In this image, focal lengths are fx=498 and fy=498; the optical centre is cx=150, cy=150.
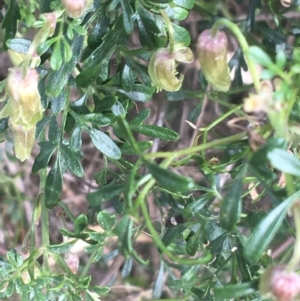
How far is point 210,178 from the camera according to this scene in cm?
53

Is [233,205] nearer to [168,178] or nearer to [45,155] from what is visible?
[168,178]

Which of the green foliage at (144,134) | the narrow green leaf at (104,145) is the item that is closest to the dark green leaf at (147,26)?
the green foliage at (144,134)

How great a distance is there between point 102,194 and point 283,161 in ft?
0.43

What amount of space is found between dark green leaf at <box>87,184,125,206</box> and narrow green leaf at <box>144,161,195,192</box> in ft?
0.14

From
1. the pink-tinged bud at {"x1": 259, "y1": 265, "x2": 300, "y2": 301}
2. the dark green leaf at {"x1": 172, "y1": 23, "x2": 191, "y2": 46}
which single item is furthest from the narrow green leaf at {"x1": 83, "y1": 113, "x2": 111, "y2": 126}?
the pink-tinged bud at {"x1": 259, "y1": 265, "x2": 300, "y2": 301}

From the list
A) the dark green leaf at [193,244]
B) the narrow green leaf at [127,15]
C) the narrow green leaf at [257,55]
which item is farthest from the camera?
the dark green leaf at [193,244]

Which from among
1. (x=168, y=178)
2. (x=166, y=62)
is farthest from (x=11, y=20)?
(x=168, y=178)

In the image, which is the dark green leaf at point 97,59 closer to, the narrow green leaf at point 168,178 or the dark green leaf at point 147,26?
the dark green leaf at point 147,26

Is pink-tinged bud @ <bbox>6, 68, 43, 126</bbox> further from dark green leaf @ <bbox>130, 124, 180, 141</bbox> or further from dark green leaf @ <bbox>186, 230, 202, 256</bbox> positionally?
dark green leaf @ <bbox>186, 230, 202, 256</bbox>

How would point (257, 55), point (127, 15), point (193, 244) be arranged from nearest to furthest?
point (257, 55), point (127, 15), point (193, 244)

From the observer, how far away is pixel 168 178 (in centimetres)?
33

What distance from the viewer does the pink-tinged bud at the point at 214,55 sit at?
0.41m

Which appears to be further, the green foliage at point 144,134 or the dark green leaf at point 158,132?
the dark green leaf at point 158,132

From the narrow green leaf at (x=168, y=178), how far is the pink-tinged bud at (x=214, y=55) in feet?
0.40
